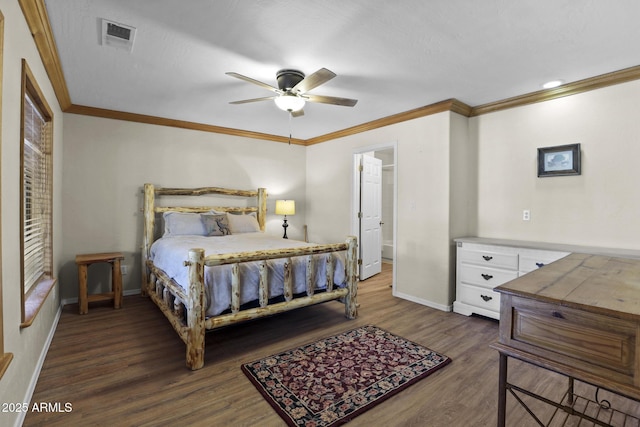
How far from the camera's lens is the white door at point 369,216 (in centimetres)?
475

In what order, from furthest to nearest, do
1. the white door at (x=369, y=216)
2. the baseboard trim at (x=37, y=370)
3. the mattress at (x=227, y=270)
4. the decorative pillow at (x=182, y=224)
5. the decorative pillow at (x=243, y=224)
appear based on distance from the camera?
the white door at (x=369, y=216)
the decorative pillow at (x=243, y=224)
the decorative pillow at (x=182, y=224)
the mattress at (x=227, y=270)
the baseboard trim at (x=37, y=370)

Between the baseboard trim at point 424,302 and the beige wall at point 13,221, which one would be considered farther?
the baseboard trim at point 424,302

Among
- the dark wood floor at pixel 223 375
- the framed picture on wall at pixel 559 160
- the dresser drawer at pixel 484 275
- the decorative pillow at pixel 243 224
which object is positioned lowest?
the dark wood floor at pixel 223 375

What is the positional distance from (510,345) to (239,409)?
148cm

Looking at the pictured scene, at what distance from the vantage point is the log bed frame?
2.22 m

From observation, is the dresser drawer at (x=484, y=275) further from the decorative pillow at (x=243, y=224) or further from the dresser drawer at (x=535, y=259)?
the decorative pillow at (x=243, y=224)

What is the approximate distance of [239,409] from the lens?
179cm

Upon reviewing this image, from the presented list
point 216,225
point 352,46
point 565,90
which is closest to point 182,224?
point 216,225

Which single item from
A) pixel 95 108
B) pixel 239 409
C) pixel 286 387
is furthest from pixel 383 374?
pixel 95 108

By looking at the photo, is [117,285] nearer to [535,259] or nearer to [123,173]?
[123,173]

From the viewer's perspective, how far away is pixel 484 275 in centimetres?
319

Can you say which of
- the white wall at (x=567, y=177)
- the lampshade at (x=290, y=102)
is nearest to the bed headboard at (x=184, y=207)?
the lampshade at (x=290, y=102)

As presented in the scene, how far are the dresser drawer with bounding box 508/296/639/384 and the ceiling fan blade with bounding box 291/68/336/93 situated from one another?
1.79 metres

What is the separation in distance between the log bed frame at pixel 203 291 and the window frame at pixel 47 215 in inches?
34.0
